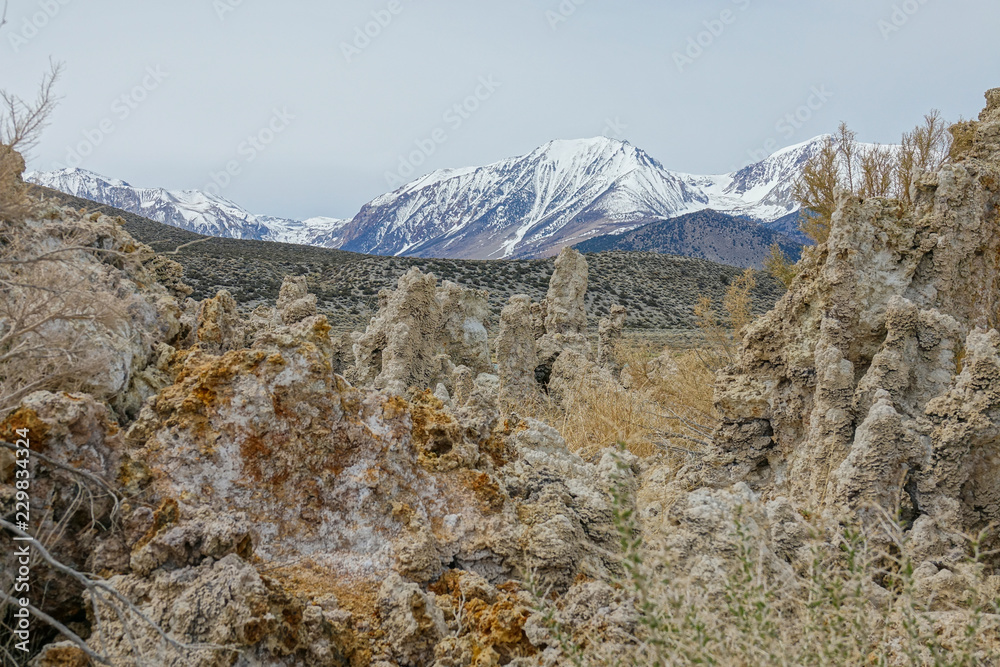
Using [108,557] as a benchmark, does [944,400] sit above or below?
above

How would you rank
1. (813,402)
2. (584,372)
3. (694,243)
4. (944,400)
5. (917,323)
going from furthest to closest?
(694,243) < (584,372) < (813,402) < (917,323) < (944,400)

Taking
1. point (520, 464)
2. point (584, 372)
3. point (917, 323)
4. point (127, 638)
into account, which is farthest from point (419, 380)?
point (127, 638)

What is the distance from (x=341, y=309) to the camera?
110ft

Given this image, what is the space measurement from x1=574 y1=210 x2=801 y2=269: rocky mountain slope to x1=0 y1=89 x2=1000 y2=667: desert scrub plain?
147 meters

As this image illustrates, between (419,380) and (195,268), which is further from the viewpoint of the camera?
(195,268)

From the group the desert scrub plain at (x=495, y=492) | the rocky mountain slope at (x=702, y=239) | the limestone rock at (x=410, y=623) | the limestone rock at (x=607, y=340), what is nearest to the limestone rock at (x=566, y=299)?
the limestone rock at (x=607, y=340)

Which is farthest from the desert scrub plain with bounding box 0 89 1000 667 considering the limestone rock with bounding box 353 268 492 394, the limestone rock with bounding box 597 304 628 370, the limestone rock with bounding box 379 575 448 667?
the limestone rock with bounding box 597 304 628 370

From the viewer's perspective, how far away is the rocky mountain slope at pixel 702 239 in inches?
5969

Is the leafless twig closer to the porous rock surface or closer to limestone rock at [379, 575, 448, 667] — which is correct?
the porous rock surface

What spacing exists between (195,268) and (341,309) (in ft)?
34.3

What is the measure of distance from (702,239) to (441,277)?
130989mm

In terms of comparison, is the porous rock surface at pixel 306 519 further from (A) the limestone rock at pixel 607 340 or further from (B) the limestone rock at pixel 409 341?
(A) the limestone rock at pixel 607 340

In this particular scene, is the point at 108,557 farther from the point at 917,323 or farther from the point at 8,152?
the point at 917,323

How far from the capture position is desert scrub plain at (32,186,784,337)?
34562mm
